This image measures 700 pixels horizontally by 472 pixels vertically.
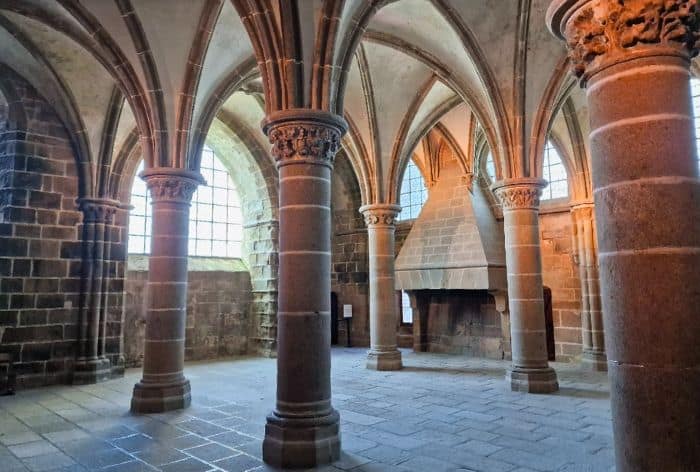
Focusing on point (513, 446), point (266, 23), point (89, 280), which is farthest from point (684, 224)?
point (89, 280)

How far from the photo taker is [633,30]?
2574 mm

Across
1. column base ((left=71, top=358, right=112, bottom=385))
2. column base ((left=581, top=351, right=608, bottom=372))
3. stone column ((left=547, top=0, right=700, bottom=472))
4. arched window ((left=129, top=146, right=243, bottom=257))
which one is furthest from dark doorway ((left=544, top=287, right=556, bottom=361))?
stone column ((left=547, top=0, right=700, bottom=472))

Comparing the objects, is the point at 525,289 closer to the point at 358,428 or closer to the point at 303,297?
the point at 358,428

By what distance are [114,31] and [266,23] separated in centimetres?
275

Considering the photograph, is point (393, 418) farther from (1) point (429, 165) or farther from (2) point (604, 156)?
(1) point (429, 165)

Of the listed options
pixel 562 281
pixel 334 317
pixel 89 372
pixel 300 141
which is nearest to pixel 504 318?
pixel 562 281

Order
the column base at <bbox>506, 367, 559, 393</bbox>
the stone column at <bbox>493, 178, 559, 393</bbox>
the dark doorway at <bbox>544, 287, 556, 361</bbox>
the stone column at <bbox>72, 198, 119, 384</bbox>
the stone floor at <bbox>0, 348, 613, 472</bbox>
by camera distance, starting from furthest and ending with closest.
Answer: the dark doorway at <bbox>544, 287, 556, 361</bbox>
the stone column at <bbox>72, 198, 119, 384</bbox>
the stone column at <bbox>493, 178, 559, 393</bbox>
the column base at <bbox>506, 367, 559, 393</bbox>
the stone floor at <bbox>0, 348, 613, 472</bbox>

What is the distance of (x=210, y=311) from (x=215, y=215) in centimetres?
269

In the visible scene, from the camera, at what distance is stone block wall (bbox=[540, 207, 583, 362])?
37.2 feet

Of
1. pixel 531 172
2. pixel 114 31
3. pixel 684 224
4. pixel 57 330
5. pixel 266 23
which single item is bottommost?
pixel 57 330

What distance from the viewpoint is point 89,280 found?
941cm

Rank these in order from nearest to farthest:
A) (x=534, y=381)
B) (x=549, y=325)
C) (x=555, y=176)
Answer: (x=534, y=381)
(x=549, y=325)
(x=555, y=176)

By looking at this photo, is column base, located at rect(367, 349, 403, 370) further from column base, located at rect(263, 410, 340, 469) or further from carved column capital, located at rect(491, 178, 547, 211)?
column base, located at rect(263, 410, 340, 469)

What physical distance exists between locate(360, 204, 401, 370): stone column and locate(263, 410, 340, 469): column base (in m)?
5.52
